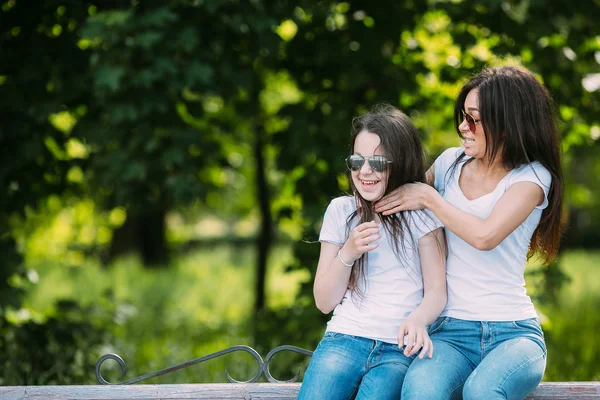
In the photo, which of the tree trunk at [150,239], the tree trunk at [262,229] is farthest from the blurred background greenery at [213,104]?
the tree trunk at [150,239]

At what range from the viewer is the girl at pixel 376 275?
2.43 metres

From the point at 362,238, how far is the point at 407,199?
249 mm

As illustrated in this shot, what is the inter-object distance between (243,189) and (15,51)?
6.56m

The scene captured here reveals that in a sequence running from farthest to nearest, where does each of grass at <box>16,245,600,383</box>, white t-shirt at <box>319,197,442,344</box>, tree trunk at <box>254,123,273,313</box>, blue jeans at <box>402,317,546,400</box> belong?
tree trunk at <box>254,123,273,313</box>
grass at <box>16,245,600,383</box>
white t-shirt at <box>319,197,442,344</box>
blue jeans at <box>402,317,546,400</box>

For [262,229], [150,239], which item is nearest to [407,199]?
[262,229]

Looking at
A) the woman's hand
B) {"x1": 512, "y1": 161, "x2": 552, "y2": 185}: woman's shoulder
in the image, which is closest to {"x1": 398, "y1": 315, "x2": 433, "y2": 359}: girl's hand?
the woman's hand

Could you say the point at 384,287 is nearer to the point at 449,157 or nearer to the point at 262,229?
the point at 449,157

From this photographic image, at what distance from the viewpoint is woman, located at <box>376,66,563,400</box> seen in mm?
2406

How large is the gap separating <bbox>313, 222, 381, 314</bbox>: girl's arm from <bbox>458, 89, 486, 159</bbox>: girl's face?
48 centimetres

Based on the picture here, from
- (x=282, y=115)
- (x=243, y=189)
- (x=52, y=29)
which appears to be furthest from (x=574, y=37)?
(x=243, y=189)

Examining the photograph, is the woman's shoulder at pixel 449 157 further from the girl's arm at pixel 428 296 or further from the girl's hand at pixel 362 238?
the girl's hand at pixel 362 238

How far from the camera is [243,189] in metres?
11.0

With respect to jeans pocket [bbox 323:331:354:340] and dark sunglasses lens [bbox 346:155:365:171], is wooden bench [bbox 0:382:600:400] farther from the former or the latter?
dark sunglasses lens [bbox 346:155:365:171]

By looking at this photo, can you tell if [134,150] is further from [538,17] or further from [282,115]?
[538,17]
